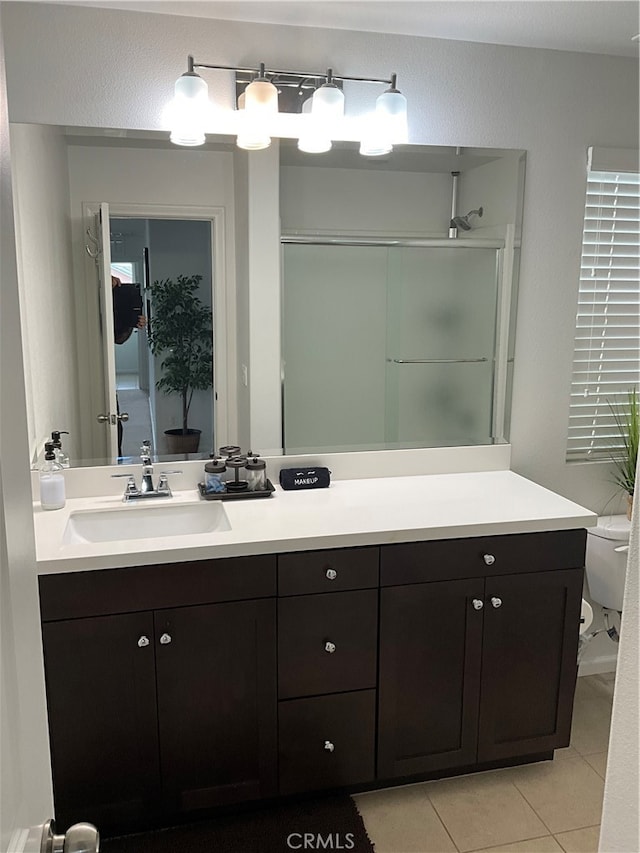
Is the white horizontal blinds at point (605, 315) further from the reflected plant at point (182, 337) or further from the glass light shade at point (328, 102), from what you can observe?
the reflected plant at point (182, 337)

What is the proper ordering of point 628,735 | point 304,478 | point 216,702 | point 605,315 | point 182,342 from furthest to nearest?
point 605,315
point 304,478
point 182,342
point 216,702
point 628,735

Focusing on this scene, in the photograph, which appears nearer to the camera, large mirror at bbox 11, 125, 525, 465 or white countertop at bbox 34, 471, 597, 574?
white countertop at bbox 34, 471, 597, 574

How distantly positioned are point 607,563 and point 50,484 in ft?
6.61

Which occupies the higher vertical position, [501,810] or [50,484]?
[50,484]

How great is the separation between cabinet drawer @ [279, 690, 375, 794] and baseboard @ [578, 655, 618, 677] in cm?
123

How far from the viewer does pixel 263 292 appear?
2.48 m

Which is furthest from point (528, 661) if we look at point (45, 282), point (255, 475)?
point (45, 282)

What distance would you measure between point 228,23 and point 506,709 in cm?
235

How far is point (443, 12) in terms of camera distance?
2238 mm

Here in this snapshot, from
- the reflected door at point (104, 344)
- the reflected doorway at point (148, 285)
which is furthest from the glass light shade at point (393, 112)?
the reflected door at point (104, 344)

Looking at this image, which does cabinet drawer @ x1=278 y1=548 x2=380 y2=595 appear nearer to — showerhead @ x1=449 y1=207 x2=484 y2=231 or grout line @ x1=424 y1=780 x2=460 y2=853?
grout line @ x1=424 y1=780 x2=460 y2=853

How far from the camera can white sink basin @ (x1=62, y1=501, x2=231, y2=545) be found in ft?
7.38

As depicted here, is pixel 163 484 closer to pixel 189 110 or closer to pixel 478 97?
pixel 189 110

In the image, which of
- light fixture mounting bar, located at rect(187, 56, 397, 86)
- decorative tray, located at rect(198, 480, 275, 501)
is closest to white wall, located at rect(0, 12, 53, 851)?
decorative tray, located at rect(198, 480, 275, 501)
